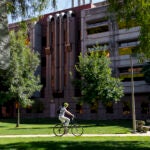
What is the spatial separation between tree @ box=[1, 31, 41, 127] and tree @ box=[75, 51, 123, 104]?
4.87m

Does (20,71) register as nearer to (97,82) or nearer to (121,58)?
(97,82)

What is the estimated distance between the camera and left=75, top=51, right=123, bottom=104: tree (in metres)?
40.7

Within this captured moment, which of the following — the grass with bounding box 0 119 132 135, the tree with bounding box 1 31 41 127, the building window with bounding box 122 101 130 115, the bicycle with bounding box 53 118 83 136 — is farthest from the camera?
the building window with bounding box 122 101 130 115

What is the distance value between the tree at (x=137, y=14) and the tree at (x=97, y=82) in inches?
1006

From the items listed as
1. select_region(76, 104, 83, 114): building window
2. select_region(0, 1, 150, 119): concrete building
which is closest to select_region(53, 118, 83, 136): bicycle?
select_region(0, 1, 150, 119): concrete building

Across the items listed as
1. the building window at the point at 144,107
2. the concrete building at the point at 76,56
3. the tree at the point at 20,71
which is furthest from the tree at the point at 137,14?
the building window at the point at 144,107

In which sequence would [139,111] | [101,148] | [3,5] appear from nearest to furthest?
[3,5], [101,148], [139,111]

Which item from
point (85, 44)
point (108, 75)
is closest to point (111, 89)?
point (108, 75)

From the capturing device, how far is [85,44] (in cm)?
6550

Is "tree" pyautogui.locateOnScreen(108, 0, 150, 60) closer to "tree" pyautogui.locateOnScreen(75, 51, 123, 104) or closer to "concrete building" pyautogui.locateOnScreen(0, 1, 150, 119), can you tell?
"tree" pyautogui.locateOnScreen(75, 51, 123, 104)

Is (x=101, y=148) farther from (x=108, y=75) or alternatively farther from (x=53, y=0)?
(x=108, y=75)

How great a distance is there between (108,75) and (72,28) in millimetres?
27876

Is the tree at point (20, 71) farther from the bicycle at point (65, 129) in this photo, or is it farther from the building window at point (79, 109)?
the building window at point (79, 109)

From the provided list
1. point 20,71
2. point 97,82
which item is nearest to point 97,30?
point 97,82
